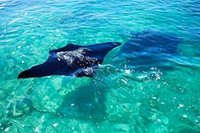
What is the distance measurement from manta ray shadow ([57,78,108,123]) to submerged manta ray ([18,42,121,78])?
0.57m

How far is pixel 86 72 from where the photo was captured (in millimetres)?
9148

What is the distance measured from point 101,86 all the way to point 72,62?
144cm

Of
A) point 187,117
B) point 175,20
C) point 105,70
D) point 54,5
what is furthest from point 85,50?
point 54,5

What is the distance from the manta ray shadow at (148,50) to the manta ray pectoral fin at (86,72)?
1.72 m

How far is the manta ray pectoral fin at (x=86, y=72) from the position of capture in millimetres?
8906

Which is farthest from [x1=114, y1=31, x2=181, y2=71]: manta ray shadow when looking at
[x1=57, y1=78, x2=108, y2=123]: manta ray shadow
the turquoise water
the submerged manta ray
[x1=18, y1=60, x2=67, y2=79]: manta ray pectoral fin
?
[x1=18, y1=60, x2=67, y2=79]: manta ray pectoral fin

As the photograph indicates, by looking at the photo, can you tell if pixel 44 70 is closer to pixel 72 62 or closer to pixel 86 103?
pixel 72 62

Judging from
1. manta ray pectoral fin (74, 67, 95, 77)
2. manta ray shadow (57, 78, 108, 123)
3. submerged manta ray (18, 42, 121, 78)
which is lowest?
manta ray shadow (57, 78, 108, 123)

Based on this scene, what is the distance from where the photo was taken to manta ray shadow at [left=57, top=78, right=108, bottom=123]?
8133mm

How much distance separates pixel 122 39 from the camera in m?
13.1

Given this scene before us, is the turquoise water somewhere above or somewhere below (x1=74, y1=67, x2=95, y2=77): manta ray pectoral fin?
below

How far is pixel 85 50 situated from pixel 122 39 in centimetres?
345

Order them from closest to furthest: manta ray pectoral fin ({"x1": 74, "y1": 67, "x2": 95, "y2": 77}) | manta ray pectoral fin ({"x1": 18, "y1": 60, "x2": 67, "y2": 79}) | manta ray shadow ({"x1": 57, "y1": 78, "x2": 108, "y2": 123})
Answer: manta ray shadow ({"x1": 57, "y1": 78, "x2": 108, "y2": 123}) → manta ray pectoral fin ({"x1": 18, "y1": 60, "x2": 67, "y2": 79}) → manta ray pectoral fin ({"x1": 74, "y1": 67, "x2": 95, "y2": 77})

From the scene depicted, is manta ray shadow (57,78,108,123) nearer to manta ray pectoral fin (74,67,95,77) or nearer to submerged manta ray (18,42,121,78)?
manta ray pectoral fin (74,67,95,77)
